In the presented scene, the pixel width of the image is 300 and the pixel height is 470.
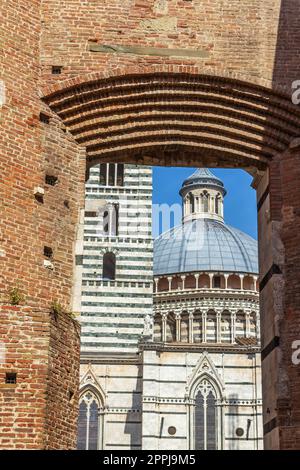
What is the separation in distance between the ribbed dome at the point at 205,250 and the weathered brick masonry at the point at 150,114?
45.2 metres

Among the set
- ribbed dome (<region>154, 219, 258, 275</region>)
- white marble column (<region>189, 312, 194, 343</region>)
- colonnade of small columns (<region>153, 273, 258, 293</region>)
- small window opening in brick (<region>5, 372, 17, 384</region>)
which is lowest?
small window opening in brick (<region>5, 372, 17, 384</region>)

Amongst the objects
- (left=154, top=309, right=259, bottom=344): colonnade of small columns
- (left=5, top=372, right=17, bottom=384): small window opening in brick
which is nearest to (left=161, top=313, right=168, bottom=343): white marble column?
(left=154, top=309, right=259, bottom=344): colonnade of small columns

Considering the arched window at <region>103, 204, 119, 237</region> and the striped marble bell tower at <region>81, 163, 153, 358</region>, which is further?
the arched window at <region>103, 204, 119, 237</region>

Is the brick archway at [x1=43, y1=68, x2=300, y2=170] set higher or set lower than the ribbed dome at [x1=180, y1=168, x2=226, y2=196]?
lower

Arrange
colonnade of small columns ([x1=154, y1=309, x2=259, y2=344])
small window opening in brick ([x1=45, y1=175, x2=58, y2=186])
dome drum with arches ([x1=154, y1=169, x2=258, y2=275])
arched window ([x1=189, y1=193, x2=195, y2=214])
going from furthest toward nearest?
arched window ([x1=189, y1=193, x2=195, y2=214]), dome drum with arches ([x1=154, y1=169, x2=258, y2=275]), colonnade of small columns ([x1=154, y1=309, x2=259, y2=344]), small window opening in brick ([x1=45, y1=175, x2=58, y2=186])

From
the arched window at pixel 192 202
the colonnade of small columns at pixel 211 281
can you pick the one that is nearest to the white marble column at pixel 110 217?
the colonnade of small columns at pixel 211 281

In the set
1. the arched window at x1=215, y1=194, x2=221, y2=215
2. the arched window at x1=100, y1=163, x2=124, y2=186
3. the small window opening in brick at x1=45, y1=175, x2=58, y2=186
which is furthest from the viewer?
the arched window at x1=215, y1=194, x2=221, y2=215

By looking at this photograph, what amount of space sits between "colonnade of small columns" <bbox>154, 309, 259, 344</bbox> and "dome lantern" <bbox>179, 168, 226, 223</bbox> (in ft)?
32.4

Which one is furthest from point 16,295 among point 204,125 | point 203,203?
point 203,203

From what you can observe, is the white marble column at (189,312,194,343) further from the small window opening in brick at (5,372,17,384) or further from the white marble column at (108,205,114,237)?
the small window opening in brick at (5,372,17,384)

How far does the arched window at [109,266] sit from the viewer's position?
39844mm

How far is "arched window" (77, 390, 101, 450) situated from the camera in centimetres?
3891

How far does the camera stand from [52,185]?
1143 centimetres

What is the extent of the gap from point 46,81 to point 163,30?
1.66 m
